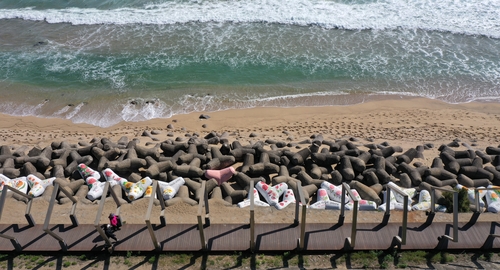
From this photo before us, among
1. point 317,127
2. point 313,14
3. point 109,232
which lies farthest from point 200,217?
point 313,14

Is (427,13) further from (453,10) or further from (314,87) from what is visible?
(314,87)

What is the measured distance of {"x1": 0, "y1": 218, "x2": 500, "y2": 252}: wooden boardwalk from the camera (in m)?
10.3

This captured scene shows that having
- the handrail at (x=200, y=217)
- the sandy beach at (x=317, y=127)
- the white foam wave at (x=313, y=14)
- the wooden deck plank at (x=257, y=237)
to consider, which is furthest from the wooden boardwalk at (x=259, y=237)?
the white foam wave at (x=313, y=14)

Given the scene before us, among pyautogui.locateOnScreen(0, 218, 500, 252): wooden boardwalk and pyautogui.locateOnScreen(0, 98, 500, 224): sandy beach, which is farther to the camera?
pyautogui.locateOnScreen(0, 98, 500, 224): sandy beach

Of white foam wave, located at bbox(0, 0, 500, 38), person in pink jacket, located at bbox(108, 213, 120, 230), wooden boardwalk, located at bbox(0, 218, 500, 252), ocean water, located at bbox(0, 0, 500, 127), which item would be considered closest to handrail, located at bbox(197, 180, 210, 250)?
wooden boardwalk, located at bbox(0, 218, 500, 252)

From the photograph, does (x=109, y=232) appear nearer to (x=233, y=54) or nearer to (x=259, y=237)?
(x=259, y=237)

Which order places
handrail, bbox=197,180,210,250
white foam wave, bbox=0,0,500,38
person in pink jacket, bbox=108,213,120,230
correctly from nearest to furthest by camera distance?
handrail, bbox=197,180,210,250, person in pink jacket, bbox=108,213,120,230, white foam wave, bbox=0,0,500,38

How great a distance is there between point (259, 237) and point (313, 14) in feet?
71.2

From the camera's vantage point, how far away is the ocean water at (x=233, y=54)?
2111cm

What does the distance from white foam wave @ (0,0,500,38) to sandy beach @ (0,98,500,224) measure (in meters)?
9.30

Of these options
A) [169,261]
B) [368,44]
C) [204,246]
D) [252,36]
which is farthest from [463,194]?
[252,36]

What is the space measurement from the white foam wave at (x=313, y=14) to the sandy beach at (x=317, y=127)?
9301 millimetres

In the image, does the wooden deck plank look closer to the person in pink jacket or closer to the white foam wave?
the person in pink jacket

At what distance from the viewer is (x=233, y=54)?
24.4 m
